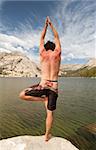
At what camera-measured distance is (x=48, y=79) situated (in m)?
9.69

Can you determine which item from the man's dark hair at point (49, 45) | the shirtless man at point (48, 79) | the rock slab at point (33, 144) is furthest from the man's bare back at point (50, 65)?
the rock slab at point (33, 144)

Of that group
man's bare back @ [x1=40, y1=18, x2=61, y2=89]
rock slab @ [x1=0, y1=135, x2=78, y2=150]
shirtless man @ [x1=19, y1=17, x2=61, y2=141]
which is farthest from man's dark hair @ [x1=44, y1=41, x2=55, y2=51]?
rock slab @ [x1=0, y1=135, x2=78, y2=150]

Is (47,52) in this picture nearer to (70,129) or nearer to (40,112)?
(70,129)

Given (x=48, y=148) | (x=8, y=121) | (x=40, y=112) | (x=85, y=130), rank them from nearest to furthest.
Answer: (x=48, y=148)
(x=85, y=130)
(x=8, y=121)
(x=40, y=112)

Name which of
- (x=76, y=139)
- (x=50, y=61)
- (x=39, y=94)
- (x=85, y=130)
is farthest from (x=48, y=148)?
(x=85, y=130)

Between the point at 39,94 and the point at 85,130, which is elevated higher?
the point at 39,94

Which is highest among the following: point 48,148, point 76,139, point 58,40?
point 58,40

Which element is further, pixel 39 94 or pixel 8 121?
pixel 8 121

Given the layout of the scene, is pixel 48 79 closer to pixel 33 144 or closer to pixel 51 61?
pixel 51 61

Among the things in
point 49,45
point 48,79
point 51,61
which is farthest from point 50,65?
point 49,45

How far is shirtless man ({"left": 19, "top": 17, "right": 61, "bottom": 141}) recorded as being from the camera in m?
9.47

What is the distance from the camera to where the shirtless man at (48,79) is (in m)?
9.47

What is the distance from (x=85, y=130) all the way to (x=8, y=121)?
363 inches

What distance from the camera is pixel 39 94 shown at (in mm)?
9508
